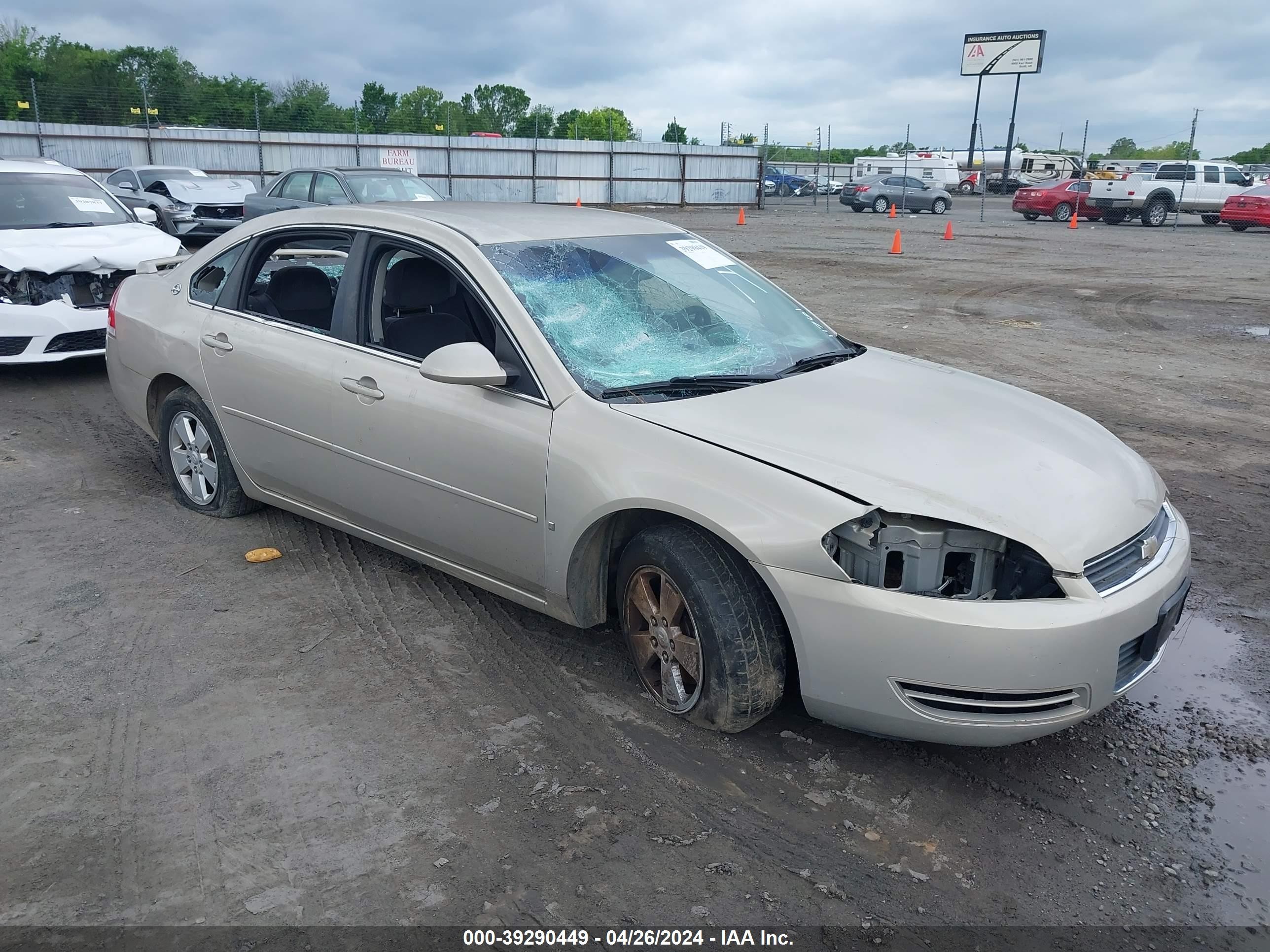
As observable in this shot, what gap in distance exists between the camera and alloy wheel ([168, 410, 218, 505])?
5039 mm

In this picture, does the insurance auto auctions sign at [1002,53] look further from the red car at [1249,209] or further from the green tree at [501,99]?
the green tree at [501,99]

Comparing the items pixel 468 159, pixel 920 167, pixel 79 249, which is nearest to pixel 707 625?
pixel 79 249

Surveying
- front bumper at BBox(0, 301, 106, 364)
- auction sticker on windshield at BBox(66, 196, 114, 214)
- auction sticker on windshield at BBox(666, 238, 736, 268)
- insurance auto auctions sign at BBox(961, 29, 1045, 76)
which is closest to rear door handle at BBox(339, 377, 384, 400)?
auction sticker on windshield at BBox(666, 238, 736, 268)

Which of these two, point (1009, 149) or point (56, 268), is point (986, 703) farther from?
point (1009, 149)

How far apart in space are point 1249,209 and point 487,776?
30.8 m

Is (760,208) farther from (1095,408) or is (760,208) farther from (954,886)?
(954,886)

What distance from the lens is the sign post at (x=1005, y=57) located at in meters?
50.0

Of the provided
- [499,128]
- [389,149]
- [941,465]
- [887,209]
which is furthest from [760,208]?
[941,465]

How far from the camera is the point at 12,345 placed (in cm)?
755

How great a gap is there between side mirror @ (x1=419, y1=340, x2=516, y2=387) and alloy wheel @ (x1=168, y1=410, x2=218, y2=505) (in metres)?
2.00

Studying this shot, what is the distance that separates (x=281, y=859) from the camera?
271 centimetres

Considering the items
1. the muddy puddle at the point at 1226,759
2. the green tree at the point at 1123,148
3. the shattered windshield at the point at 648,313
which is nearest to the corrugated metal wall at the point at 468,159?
the shattered windshield at the point at 648,313

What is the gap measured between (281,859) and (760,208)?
3794cm

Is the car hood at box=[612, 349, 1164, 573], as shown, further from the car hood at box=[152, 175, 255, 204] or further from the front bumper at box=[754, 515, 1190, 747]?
the car hood at box=[152, 175, 255, 204]
